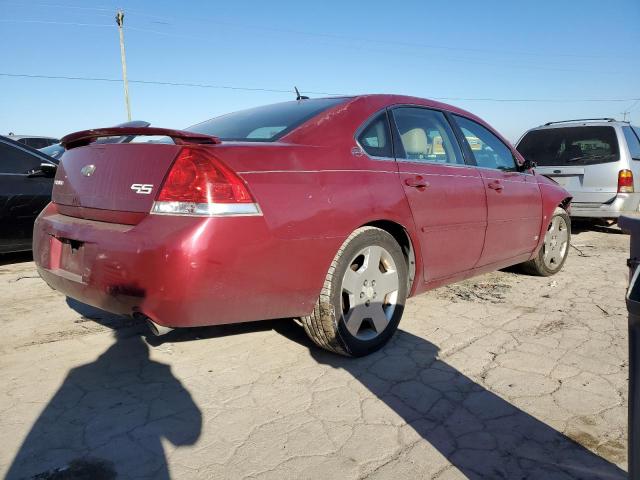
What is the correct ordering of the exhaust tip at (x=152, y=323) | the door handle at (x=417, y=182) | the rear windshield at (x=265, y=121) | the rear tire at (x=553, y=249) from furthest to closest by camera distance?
the rear tire at (x=553, y=249)
the door handle at (x=417, y=182)
the rear windshield at (x=265, y=121)
the exhaust tip at (x=152, y=323)

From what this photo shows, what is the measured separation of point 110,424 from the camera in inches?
88.3

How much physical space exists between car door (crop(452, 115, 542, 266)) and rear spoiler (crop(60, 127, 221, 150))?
2.29 meters

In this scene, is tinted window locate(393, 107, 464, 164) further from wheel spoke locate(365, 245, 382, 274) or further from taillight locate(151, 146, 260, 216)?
taillight locate(151, 146, 260, 216)

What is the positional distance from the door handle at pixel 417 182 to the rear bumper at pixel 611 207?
4935 millimetres

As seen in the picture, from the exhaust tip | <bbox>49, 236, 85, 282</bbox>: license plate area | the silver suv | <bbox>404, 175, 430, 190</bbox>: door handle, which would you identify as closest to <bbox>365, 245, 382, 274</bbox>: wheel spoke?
<bbox>404, 175, 430, 190</bbox>: door handle

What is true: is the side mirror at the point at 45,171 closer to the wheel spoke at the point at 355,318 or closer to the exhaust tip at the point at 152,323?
the exhaust tip at the point at 152,323

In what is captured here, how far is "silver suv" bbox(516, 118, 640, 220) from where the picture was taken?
22.6 feet

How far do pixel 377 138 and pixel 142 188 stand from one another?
145 centimetres

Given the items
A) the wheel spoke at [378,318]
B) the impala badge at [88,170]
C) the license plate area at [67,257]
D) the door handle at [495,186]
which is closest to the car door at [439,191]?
the door handle at [495,186]

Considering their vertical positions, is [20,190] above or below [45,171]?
below

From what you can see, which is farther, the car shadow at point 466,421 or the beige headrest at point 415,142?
the beige headrest at point 415,142

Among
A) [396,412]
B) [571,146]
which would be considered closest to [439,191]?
[396,412]

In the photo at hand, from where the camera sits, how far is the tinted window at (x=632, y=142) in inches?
282

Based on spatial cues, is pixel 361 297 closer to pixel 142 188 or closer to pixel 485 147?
pixel 142 188
